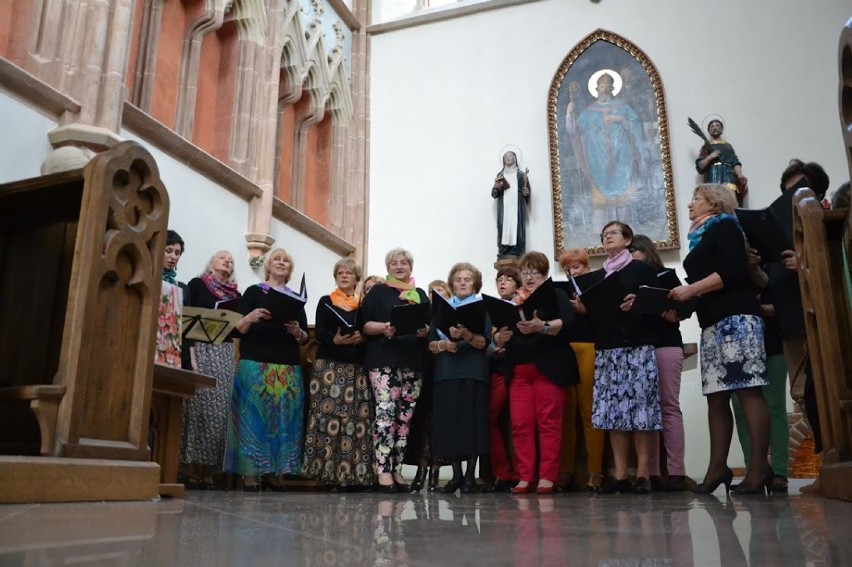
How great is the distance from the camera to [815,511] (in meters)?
1.89

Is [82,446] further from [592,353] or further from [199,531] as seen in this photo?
[592,353]

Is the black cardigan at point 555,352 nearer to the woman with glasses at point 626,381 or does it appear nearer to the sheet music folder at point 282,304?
the woman with glasses at point 626,381

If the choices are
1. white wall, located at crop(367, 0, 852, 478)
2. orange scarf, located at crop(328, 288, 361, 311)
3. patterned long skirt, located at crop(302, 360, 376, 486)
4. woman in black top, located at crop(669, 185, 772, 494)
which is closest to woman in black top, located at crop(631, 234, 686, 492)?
woman in black top, located at crop(669, 185, 772, 494)

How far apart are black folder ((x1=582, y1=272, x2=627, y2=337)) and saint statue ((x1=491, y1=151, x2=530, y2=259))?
564 cm

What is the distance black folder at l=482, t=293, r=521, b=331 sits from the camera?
3928mm

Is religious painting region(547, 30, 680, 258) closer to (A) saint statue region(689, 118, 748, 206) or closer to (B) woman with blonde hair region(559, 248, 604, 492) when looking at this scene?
(A) saint statue region(689, 118, 748, 206)

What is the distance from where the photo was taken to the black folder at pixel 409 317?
4.07 meters

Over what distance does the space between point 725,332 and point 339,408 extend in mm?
2304

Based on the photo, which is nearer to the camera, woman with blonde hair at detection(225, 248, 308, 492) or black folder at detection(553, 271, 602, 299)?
black folder at detection(553, 271, 602, 299)

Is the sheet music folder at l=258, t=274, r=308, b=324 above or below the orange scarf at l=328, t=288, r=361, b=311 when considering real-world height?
below

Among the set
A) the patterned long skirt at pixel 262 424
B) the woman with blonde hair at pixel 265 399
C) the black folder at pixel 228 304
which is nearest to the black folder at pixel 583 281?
the woman with blonde hair at pixel 265 399

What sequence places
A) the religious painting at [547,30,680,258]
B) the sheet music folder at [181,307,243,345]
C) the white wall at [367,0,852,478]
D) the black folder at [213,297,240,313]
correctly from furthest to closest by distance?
the religious painting at [547,30,680,258] → the white wall at [367,0,852,478] → the black folder at [213,297,240,313] → the sheet music folder at [181,307,243,345]

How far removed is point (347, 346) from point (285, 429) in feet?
2.08

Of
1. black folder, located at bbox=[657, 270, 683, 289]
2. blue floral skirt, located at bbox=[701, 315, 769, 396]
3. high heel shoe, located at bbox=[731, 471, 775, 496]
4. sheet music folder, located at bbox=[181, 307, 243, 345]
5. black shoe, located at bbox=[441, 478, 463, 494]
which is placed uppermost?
black folder, located at bbox=[657, 270, 683, 289]
